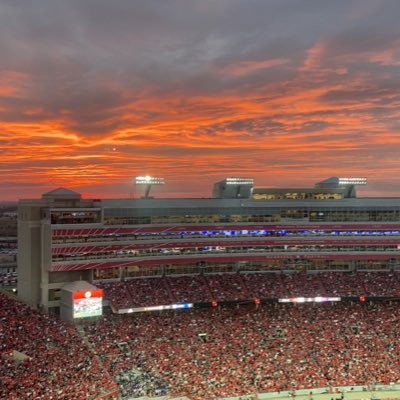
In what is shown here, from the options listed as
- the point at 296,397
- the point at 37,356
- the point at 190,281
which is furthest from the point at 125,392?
the point at 190,281

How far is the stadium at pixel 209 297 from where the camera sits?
48.7 meters

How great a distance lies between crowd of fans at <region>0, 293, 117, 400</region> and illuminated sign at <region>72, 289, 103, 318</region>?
73.5 inches

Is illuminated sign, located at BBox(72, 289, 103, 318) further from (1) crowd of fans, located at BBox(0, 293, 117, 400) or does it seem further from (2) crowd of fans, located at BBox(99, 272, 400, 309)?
(2) crowd of fans, located at BBox(99, 272, 400, 309)

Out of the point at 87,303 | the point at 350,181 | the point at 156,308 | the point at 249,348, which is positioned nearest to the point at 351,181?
the point at 350,181

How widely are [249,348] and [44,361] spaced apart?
21611 millimetres

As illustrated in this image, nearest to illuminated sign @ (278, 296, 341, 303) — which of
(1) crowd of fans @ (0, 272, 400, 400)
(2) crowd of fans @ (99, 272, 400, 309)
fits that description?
(2) crowd of fans @ (99, 272, 400, 309)

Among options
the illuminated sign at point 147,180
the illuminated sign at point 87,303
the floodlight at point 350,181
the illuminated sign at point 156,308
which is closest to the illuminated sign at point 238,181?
the illuminated sign at point 147,180

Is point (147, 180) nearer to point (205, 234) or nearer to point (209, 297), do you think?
point (205, 234)

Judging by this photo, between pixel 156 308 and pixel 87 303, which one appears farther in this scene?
pixel 156 308

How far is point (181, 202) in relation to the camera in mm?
67250

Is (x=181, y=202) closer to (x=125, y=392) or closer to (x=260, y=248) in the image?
(x=260, y=248)

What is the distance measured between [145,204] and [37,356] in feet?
79.7

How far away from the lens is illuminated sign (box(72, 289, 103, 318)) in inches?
2143

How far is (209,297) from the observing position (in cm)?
6375
